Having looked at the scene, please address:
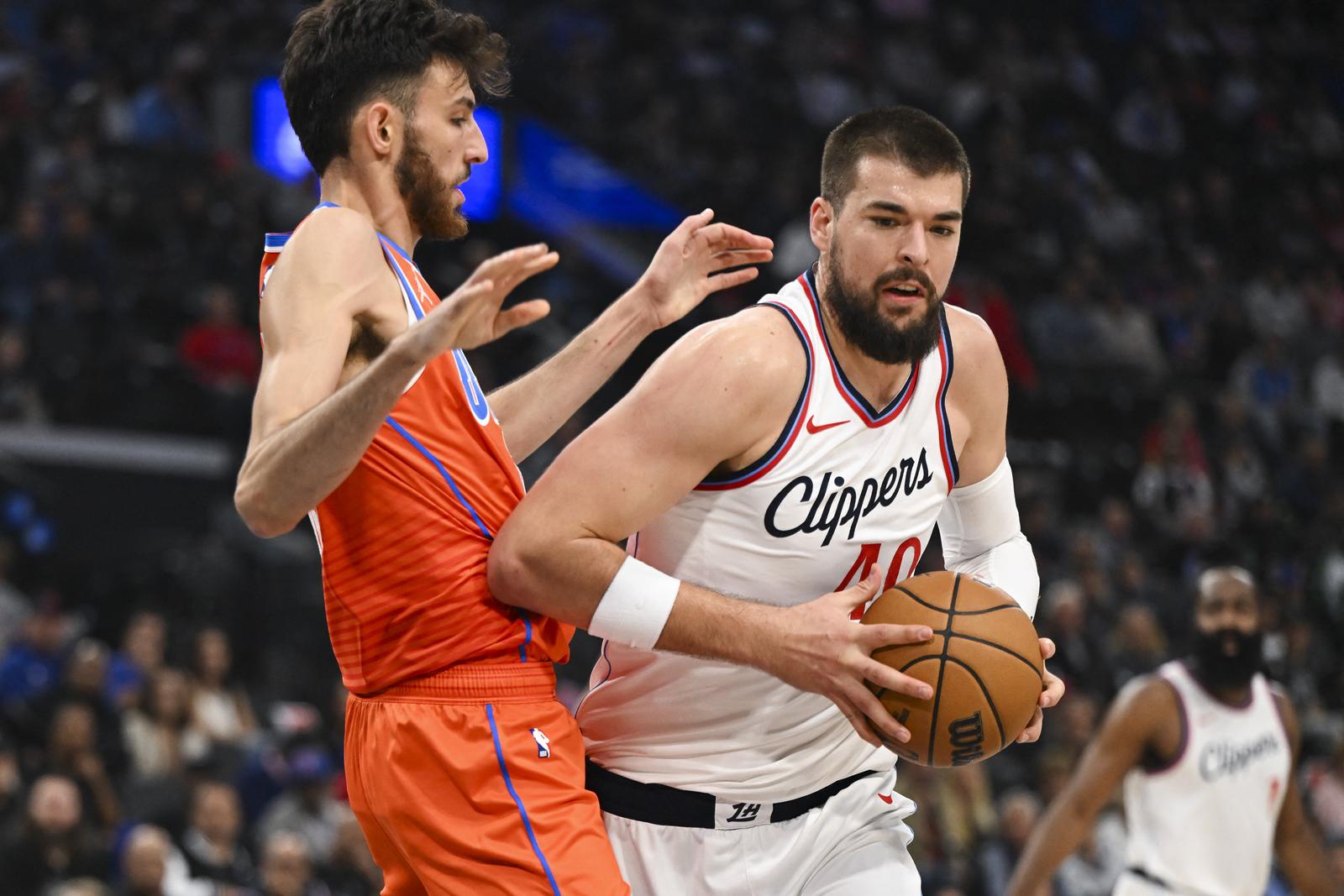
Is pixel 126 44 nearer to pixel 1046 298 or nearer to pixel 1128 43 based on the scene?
pixel 1046 298

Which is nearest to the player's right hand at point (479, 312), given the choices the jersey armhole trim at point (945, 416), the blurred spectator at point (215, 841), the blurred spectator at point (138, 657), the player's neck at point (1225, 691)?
the jersey armhole trim at point (945, 416)

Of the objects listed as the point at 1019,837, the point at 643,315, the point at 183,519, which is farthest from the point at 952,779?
the point at 643,315

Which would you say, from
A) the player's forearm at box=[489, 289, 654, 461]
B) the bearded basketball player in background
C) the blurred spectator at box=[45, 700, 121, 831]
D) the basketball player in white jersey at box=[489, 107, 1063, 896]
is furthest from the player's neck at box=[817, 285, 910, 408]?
the blurred spectator at box=[45, 700, 121, 831]

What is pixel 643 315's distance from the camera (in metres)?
3.76

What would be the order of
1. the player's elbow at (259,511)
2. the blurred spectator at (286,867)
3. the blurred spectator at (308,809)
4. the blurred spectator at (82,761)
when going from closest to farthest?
the player's elbow at (259,511) → the blurred spectator at (286,867) → the blurred spectator at (82,761) → the blurred spectator at (308,809)

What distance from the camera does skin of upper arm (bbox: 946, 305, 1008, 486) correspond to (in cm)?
361

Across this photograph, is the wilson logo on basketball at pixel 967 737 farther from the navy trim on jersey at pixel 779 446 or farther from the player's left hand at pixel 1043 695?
the navy trim on jersey at pixel 779 446

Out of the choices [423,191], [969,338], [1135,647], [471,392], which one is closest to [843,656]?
[471,392]

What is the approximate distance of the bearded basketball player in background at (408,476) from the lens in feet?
8.91

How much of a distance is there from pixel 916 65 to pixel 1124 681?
7.79 metres

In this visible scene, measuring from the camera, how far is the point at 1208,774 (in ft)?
20.0

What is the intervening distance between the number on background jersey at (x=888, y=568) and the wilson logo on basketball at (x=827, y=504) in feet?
0.24

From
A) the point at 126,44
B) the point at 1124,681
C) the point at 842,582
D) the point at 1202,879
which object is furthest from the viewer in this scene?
the point at 126,44

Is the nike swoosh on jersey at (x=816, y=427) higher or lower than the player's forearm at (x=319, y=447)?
higher
